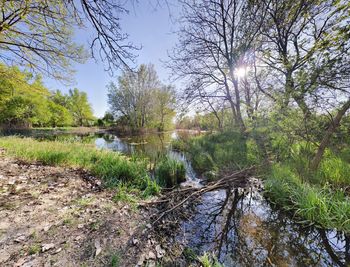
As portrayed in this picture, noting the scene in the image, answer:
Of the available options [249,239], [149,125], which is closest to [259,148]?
[249,239]

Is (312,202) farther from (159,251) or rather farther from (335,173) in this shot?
(159,251)

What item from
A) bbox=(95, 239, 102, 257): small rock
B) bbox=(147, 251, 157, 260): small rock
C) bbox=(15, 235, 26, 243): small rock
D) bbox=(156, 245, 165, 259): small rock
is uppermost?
bbox=(15, 235, 26, 243): small rock

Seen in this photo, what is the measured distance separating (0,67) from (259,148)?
11.9 m

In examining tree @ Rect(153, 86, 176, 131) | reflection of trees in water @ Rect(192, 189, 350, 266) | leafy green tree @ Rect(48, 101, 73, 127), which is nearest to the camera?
reflection of trees in water @ Rect(192, 189, 350, 266)

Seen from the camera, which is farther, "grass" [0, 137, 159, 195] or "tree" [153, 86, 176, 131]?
"tree" [153, 86, 176, 131]

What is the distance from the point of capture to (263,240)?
214 cm

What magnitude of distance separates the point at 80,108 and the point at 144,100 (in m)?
28.1

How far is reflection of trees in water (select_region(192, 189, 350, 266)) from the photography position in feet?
5.98

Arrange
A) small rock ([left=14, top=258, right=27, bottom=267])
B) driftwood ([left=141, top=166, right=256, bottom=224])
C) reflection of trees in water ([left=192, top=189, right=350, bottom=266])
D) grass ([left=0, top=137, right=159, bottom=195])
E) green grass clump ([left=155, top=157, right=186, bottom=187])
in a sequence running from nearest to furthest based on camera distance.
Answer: small rock ([left=14, top=258, right=27, bottom=267]) → reflection of trees in water ([left=192, top=189, right=350, bottom=266]) → driftwood ([left=141, top=166, right=256, bottom=224]) → grass ([left=0, top=137, right=159, bottom=195]) → green grass clump ([left=155, top=157, right=186, bottom=187])

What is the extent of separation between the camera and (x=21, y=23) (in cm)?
528

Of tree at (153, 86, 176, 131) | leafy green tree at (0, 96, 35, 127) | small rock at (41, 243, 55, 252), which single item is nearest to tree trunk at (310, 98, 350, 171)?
small rock at (41, 243, 55, 252)

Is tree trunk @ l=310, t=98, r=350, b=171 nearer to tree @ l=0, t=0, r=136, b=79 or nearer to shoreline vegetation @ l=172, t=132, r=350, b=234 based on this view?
shoreline vegetation @ l=172, t=132, r=350, b=234

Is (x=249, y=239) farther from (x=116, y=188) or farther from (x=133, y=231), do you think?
(x=116, y=188)

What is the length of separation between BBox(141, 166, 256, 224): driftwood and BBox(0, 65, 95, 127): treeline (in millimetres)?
9047
